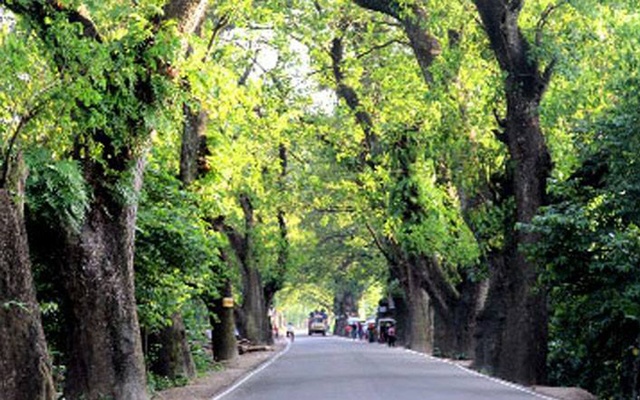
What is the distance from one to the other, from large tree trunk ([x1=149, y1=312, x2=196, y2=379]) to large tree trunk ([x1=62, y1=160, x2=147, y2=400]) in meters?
7.58

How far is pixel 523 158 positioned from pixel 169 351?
8926mm

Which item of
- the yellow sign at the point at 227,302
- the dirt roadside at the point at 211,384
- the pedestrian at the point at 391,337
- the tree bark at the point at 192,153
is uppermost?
the tree bark at the point at 192,153

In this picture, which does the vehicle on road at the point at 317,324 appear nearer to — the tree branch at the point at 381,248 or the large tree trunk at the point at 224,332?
the tree branch at the point at 381,248

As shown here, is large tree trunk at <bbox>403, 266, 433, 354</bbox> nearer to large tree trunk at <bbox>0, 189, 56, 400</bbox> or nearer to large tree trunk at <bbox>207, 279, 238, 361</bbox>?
large tree trunk at <bbox>207, 279, 238, 361</bbox>

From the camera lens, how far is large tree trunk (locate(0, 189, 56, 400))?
12047mm

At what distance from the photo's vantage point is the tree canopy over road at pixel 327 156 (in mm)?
14164

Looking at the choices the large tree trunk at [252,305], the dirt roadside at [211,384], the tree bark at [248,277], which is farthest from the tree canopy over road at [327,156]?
the large tree trunk at [252,305]

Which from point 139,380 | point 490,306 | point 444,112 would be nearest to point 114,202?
point 139,380

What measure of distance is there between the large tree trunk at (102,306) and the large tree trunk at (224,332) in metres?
17.6

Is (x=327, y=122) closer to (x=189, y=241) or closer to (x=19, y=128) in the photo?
(x=189, y=241)

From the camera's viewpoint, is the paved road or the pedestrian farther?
the pedestrian

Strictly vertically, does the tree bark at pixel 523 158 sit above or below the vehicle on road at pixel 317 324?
below

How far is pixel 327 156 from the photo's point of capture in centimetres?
4225

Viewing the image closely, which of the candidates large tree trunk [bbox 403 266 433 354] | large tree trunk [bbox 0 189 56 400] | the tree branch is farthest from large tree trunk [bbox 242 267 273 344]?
large tree trunk [bbox 0 189 56 400]
